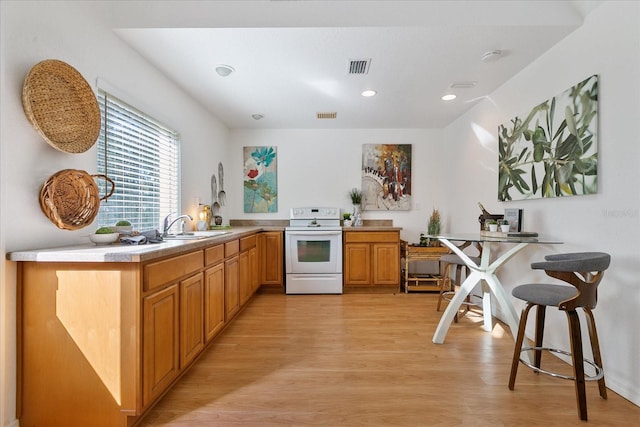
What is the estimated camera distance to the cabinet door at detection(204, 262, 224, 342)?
2.26 m

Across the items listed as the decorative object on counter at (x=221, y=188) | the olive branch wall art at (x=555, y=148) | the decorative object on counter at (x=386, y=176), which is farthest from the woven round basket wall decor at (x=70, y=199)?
the decorative object on counter at (x=386, y=176)

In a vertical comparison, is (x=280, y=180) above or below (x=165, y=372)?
above

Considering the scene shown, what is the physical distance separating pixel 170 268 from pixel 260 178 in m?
2.96

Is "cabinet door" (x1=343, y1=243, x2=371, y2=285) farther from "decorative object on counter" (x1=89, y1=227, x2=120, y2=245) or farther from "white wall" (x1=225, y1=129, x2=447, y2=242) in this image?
"decorative object on counter" (x1=89, y1=227, x2=120, y2=245)

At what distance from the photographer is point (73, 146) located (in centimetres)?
166

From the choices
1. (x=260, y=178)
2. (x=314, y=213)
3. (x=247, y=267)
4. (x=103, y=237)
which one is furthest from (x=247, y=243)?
(x=103, y=237)

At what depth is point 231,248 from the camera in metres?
2.82

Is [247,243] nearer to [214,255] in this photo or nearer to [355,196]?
[214,255]

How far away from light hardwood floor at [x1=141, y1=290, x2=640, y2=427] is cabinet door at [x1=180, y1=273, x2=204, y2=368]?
0.52 ft

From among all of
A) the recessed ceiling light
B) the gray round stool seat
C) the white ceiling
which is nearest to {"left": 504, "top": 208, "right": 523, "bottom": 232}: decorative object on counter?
the gray round stool seat

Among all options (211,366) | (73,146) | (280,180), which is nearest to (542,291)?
(211,366)

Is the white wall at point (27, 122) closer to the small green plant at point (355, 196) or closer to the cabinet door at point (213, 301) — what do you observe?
the cabinet door at point (213, 301)

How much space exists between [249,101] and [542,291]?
10.2 feet

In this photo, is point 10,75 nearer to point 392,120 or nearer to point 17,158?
point 17,158
